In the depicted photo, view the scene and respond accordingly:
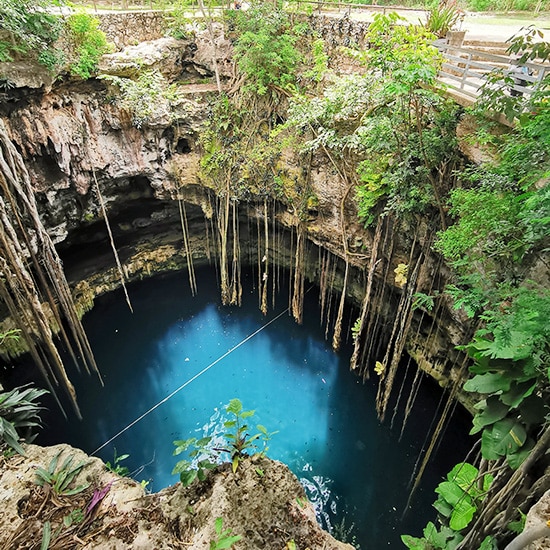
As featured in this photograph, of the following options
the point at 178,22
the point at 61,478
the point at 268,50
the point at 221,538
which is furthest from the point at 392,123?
the point at 178,22

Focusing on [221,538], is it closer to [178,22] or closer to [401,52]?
[401,52]

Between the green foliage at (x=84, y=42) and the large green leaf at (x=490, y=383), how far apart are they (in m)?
6.57

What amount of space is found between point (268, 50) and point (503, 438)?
6199 mm

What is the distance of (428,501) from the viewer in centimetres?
449

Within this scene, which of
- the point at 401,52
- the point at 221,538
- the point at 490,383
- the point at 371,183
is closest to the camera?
the point at 221,538

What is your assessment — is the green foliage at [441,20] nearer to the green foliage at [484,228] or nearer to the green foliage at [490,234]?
the green foliage at [490,234]

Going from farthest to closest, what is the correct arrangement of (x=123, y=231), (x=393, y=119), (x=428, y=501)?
(x=123, y=231) < (x=428, y=501) < (x=393, y=119)

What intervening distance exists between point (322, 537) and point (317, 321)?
4611mm

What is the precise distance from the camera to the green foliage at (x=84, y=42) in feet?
17.8

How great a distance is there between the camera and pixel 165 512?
2559 millimetres

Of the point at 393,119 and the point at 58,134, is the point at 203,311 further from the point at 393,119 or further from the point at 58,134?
the point at 393,119

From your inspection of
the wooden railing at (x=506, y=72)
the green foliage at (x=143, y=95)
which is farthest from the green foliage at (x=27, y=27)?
the wooden railing at (x=506, y=72)

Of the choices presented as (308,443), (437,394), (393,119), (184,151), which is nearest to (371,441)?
(308,443)

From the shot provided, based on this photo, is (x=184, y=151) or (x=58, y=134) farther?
(x=184, y=151)
